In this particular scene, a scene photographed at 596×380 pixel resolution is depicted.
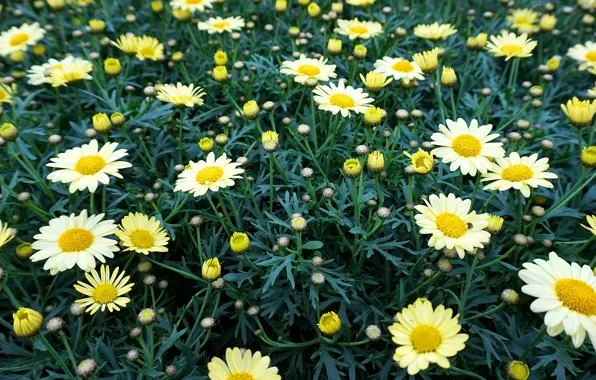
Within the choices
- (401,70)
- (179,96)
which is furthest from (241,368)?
(401,70)

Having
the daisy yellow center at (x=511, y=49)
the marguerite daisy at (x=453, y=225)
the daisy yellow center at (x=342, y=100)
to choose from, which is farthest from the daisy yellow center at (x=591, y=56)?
the marguerite daisy at (x=453, y=225)

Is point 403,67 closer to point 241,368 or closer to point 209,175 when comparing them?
point 209,175

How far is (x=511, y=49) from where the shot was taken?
3.50 meters

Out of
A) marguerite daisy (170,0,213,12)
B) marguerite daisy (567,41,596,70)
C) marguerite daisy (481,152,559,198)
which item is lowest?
marguerite daisy (567,41,596,70)

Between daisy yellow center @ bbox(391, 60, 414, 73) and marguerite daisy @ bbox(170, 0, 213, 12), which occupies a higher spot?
marguerite daisy @ bbox(170, 0, 213, 12)

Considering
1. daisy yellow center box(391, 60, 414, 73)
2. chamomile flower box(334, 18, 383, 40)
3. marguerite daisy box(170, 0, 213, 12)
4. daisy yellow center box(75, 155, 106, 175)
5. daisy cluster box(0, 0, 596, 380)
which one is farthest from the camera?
marguerite daisy box(170, 0, 213, 12)

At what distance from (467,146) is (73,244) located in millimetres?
2109

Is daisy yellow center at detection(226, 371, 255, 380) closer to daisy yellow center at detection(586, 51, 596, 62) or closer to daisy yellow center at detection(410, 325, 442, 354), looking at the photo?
daisy yellow center at detection(410, 325, 442, 354)

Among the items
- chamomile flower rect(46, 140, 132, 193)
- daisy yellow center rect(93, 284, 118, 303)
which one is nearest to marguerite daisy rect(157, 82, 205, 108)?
chamomile flower rect(46, 140, 132, 193)

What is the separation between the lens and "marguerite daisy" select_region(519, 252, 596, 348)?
6.17ft

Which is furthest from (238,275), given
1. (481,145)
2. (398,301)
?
(481,145)

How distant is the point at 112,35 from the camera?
15.5ft

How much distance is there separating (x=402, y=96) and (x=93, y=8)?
3.30 m

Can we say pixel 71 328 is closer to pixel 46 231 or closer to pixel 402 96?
pixel 46 231
